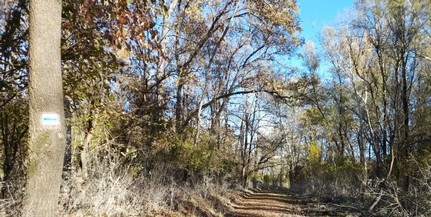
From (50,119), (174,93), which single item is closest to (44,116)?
(50,119)

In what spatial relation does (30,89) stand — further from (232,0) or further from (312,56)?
(312,56)

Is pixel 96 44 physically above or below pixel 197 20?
below

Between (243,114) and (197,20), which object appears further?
(243,114)

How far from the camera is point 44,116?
366 cm

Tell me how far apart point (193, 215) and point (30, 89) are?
7.46m

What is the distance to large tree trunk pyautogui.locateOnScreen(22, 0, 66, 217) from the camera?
11.9ft

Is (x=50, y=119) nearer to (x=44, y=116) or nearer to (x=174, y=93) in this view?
(x=44, y=116)

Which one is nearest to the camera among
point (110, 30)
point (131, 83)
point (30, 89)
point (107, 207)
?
point (30, 89)

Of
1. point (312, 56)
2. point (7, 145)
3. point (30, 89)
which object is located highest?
point (312, 56)

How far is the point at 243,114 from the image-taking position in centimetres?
3869

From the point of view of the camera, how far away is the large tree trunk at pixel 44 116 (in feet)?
11.9

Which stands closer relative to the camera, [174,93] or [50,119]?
[50,119]

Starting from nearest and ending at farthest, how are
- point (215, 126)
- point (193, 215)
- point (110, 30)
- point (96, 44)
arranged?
1. point (110, 30)
2. point (96, 44)
3. point (193, 215)
4. point (215, 126)

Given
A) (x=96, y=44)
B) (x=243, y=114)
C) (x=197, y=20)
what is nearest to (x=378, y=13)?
(x=197, y=20)
